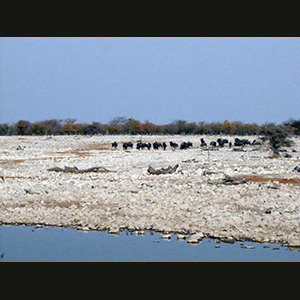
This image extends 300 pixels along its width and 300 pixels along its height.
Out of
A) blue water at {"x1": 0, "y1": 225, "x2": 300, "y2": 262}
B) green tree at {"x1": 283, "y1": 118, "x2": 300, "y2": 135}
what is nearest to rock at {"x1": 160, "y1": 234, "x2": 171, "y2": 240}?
blue water at {"x1": 0, "y1": 225, "x2": 300, "y2": 262}

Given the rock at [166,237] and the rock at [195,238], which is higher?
the rock at [195,238]

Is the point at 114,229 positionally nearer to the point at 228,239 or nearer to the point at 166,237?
the point at 166,237

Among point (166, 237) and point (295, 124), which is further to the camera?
point (295, 124)

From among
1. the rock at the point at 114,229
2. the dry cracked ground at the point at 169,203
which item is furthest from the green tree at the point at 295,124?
the rock at the point at 114,229

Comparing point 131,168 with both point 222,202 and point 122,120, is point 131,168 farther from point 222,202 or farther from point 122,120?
point 122,120

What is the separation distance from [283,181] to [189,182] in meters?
2.90

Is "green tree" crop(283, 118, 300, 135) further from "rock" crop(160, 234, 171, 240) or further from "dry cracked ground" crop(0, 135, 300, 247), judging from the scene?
"rock" crop(160, 234, 171, 240)

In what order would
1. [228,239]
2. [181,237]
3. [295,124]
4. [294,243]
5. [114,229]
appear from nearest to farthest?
[294,243]
[228,239]
[181,237]
[114,229]
[295,124]

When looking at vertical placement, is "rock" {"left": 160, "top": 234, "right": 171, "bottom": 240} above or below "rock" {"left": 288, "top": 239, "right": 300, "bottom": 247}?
below

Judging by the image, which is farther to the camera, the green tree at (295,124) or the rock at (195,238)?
the green tree at (295,124)

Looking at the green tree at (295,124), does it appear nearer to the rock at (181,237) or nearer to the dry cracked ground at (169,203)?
the dry cracked ground at (169,203)

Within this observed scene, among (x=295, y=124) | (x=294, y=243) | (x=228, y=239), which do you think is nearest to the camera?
(x=294, y=243)

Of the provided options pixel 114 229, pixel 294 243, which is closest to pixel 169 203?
pixel 114 229

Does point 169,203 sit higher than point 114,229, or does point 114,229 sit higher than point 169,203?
point 169,203
